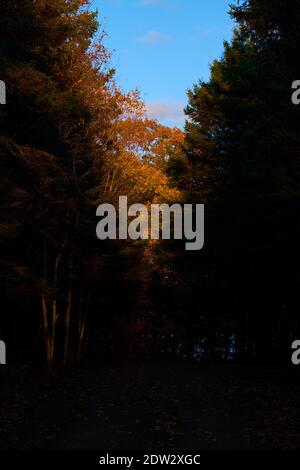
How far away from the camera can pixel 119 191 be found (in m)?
Result: 24.3

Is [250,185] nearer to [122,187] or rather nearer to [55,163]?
[122,187]

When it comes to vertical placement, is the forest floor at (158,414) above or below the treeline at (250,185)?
below

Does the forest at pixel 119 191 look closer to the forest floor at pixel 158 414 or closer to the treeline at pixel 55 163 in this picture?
the treeline at pixel 55 163

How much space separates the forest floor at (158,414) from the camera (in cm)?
1033

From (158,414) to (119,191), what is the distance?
12.8 metres

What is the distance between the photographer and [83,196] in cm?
2180

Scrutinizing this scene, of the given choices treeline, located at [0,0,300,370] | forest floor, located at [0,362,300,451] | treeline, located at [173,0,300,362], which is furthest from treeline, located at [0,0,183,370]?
treeline, located at [173,0,300,362]

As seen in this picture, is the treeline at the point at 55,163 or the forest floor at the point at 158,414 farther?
the treeline at the point at 55,163

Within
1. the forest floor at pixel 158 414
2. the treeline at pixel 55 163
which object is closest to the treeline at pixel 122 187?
the treeline at pixel 55 163

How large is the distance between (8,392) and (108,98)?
1263 centimetres

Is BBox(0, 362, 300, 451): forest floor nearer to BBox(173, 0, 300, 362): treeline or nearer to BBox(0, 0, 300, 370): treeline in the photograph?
BBox(0, 0, 300, 370): treeline

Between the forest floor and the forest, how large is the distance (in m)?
1.93

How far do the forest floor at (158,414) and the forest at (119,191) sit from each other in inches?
75.9
